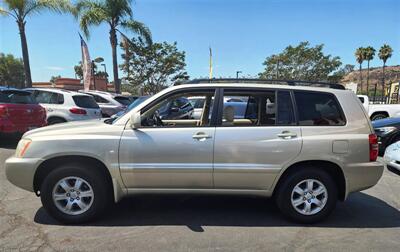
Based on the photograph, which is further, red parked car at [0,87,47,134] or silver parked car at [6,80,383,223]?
red parked car at [0,87,47,134]

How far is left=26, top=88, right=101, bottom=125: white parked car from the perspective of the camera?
10.5m

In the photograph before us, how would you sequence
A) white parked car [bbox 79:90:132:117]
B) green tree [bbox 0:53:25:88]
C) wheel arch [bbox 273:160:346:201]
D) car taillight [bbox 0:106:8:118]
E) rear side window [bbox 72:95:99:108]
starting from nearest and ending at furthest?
wheel arch [bbox 273:160:346:201] < car taillight [bbox 0:106:8:118] < rear side window [bbox 72:95:99:108] < white parked car [bbox 79:90:132:117] < green tree [bbox 0:53:25:88]

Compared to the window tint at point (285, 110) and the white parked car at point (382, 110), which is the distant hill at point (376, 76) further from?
the window tint at point (285, 110)

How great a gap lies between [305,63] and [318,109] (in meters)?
40.3

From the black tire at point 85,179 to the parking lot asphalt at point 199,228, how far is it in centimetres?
11

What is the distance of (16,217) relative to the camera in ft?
15.2

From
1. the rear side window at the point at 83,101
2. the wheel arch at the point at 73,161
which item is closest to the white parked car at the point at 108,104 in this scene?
the rear side window at the point at 83,101

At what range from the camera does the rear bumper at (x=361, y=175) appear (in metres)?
4.43

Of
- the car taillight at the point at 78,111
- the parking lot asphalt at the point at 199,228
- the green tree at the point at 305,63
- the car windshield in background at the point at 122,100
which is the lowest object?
the parking lot asphalt at the point at 199,228

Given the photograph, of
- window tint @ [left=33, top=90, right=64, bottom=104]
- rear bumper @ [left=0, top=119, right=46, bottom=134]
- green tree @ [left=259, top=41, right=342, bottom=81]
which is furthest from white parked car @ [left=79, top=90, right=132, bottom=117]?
green tree @ [left=259, top=41, right=342, bottom=81]

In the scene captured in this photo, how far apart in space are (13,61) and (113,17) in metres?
43.5

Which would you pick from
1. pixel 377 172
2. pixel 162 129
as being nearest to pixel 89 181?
pixel 162 129

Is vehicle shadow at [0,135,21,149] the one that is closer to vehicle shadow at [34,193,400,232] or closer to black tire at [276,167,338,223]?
vehicle shadow at [34,193,400,232]

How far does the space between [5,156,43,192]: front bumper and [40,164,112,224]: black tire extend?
183 millimetres
